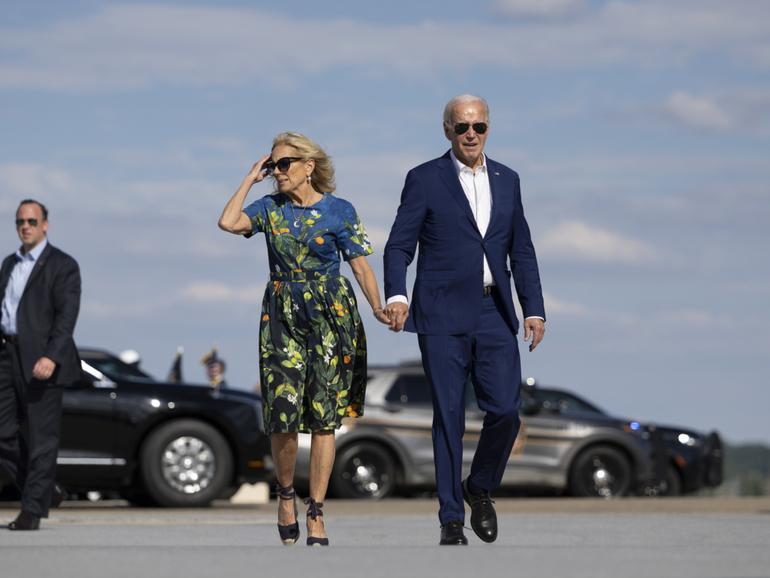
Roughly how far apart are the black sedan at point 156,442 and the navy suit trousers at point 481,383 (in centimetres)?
826

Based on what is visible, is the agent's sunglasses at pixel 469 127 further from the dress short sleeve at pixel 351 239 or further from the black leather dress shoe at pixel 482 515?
the black leather dress shoe at pixel 482 515

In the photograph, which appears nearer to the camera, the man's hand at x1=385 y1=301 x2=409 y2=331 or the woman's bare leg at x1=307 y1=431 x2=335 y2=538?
the man's hand at x1=385 y1=301 x2=409 y2=331

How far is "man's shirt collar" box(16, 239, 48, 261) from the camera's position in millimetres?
12695

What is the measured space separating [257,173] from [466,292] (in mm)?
1226

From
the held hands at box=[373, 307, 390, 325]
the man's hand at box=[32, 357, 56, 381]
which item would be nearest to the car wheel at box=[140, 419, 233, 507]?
the man's hand at box=[32, 357, 56, 381]

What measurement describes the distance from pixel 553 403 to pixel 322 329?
582 inches

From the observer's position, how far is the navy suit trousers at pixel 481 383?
970 cm

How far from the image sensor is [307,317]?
980cm

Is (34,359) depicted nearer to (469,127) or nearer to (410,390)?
(469,127)

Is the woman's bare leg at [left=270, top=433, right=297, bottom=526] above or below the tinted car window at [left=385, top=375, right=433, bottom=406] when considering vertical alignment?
below

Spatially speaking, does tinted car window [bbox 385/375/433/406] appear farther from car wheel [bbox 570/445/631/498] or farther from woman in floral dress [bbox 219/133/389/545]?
woman in floral dress [bbox 219/133/389/545]

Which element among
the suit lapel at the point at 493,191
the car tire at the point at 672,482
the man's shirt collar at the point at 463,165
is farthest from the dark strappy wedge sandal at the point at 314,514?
the car tire at the point at 672,482

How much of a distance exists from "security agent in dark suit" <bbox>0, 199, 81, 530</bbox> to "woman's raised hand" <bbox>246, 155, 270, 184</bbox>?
2868mm

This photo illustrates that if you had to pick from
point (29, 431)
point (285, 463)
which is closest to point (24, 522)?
point (29, 431)
